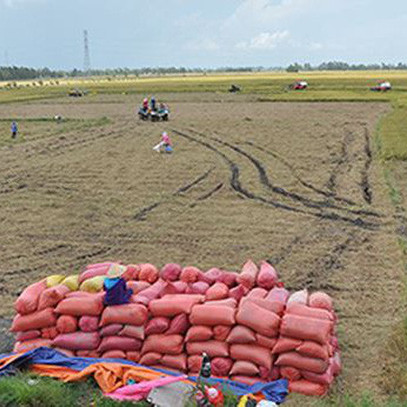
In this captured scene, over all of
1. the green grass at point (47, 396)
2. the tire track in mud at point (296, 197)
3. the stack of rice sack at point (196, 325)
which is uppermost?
the tire track in mud at point (296, 197)

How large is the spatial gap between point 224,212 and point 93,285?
6.47 metres

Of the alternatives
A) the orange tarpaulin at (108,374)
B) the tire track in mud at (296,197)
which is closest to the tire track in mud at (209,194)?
the tire track in mud at (296,197)

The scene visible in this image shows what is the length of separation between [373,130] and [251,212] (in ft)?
48.1

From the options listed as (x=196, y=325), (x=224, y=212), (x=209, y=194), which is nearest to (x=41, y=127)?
(x=209, y=194)

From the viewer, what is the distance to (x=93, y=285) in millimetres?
7320

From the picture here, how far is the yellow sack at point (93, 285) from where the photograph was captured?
730cm

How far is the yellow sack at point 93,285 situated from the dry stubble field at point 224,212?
1.72 m

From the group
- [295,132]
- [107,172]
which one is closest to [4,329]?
[107,172]

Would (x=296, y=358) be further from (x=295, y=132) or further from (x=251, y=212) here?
(x=295, y=132)

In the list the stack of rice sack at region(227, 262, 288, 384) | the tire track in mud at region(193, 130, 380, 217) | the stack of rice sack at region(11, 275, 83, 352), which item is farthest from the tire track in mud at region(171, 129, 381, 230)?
the stack of rice sack at region(11, 275, 83, 352)

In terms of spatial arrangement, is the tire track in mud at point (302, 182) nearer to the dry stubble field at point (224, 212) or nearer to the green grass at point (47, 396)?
the dry stubble field at point (224, 212)

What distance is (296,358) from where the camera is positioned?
20.6ft

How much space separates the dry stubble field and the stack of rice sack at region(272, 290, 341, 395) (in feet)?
1.64

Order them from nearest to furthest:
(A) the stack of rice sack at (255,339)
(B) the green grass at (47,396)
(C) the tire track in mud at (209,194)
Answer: (B) the green grass at (47,396) < (A) the stack of rice sack at (255,339) < (C) the tire track in mud at (209,194)
